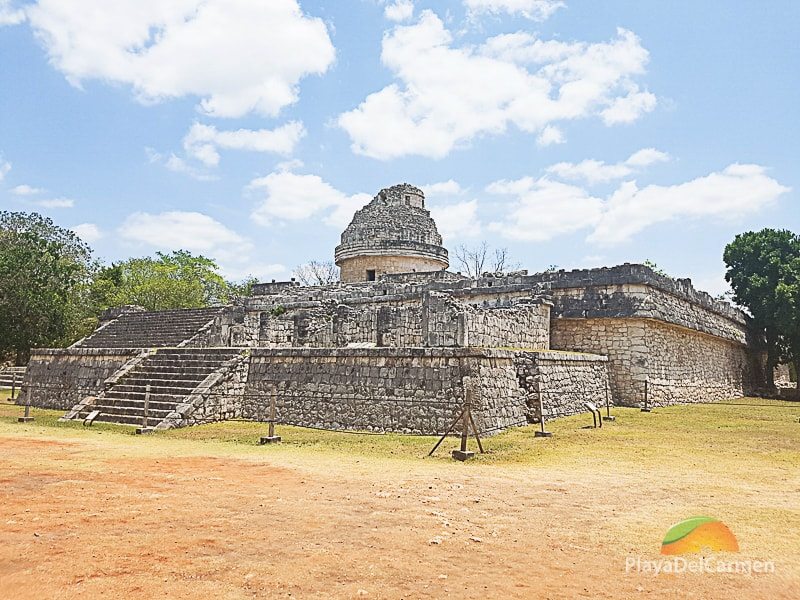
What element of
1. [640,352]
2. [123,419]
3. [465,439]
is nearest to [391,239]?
[640,352]

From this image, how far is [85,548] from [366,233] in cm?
2257

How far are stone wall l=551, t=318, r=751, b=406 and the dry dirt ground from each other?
966 cm

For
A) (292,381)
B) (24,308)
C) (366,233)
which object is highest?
(366,233)

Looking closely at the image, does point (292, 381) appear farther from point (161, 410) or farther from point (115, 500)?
point (115, 500)

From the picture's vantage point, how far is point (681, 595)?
4.32 metres

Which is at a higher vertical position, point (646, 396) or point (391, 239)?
point (391, 239)

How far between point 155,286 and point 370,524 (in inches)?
1339

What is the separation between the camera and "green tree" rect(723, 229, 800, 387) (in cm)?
2692

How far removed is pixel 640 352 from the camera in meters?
19.4

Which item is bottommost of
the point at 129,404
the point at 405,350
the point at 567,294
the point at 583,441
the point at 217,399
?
the point at 583,441

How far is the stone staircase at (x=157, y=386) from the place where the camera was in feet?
45.8

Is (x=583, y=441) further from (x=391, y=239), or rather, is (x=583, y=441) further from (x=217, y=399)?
(x=391, y=239)

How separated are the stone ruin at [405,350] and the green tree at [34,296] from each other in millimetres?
2777

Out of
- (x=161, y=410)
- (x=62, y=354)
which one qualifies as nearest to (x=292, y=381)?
(x=161, y=410)
